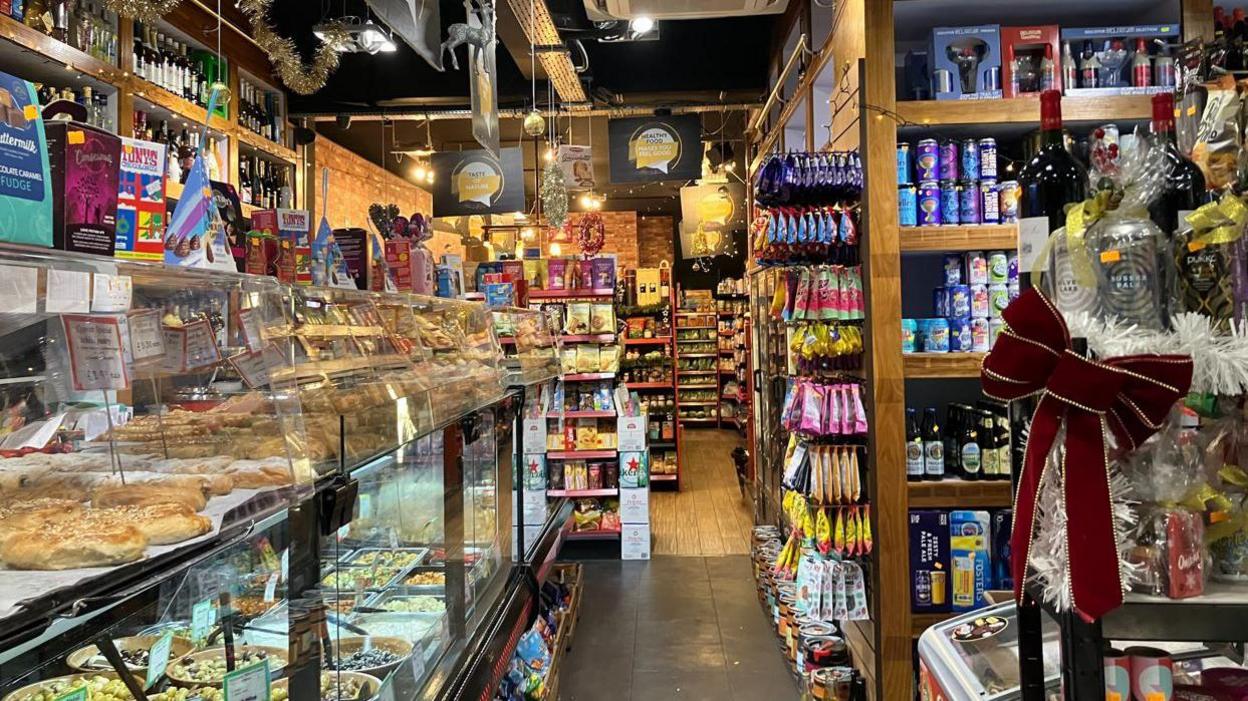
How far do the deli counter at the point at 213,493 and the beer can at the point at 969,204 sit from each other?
2408 millimetres

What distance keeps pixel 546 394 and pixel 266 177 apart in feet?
10.4

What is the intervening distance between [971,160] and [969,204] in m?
0.20

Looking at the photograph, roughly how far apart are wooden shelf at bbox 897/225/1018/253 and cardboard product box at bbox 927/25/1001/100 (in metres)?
0.61

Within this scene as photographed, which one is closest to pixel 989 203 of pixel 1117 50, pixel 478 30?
pixel 1117 50

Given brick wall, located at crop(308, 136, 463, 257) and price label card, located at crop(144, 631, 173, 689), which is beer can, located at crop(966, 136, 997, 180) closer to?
price label card, located at crop(144, 631, 173, 689)

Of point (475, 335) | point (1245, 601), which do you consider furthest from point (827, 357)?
point (1245, 601)

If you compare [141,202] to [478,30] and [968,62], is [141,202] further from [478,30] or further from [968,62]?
[968,62]

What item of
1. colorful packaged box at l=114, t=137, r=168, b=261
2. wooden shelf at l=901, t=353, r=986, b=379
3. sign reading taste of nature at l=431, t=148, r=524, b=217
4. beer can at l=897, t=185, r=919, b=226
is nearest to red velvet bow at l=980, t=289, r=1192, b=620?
colorful packaged box at l=114, t=137, r=168, b=261

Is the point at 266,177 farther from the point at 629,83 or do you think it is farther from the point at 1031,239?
the point at 1031,239

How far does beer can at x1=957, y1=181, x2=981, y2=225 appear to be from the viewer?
3.27 m

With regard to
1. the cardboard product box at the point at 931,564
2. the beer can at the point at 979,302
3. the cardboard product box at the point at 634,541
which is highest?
the beer can at the point at 979,302

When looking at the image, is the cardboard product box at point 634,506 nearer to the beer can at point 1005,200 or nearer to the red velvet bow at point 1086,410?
the beer can at point 1005,200

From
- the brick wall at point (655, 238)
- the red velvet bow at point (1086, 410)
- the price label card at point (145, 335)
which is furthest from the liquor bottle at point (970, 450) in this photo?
the brick wall at point (655, 238)

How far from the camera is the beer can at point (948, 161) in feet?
10.7
